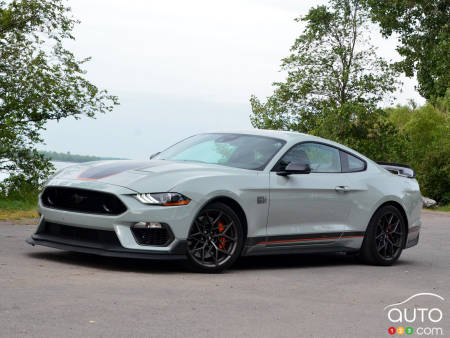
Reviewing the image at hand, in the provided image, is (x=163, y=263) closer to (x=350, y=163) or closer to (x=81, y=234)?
(x=81, y=234)

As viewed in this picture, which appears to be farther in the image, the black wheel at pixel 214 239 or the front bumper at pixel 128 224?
the black wheel at pixel 214 239

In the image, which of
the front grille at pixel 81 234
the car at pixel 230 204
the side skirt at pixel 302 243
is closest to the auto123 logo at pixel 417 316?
the side skirt at pixel 302 243

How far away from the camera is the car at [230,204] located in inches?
303

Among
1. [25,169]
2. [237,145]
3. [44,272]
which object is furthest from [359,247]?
[25,169]

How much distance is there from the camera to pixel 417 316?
646 centimetres

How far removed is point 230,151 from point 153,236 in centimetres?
174

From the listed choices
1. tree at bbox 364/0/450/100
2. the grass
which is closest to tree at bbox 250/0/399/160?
tree at bbox 364/0/450/100

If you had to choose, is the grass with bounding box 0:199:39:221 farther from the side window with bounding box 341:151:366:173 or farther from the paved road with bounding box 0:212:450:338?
the side window with bounding box 341:151:366:173

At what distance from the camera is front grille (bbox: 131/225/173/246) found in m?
7.68

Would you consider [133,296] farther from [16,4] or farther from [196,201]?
[16,4]

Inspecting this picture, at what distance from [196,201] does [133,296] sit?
5.45ft

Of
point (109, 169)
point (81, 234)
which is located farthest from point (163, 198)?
point (81, 234)

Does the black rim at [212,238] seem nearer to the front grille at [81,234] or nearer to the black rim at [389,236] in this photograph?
the front grille at [81,234]

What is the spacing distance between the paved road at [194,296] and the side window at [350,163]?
1.23 metres
